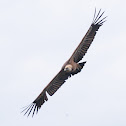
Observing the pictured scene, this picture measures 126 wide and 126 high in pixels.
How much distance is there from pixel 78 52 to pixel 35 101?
186 inches

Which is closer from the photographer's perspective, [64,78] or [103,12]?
[103,12]

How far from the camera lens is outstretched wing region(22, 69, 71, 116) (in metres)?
40.3

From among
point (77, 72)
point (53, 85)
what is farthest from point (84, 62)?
point (53, 85)

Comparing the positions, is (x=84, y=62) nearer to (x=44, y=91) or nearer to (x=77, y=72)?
(x=77, y=72)

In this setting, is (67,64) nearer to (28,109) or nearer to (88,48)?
(88,48)

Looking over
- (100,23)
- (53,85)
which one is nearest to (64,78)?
(53,85)

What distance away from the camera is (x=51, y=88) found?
4116 cm

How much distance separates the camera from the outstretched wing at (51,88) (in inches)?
1588

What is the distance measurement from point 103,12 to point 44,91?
6.51 meters

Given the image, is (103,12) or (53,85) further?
(53,85)

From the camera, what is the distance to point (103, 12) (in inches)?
1469

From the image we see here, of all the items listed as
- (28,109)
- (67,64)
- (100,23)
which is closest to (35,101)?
(28,109)

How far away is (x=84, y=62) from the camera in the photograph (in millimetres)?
38625

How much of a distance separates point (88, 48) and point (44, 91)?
13.9 ft
